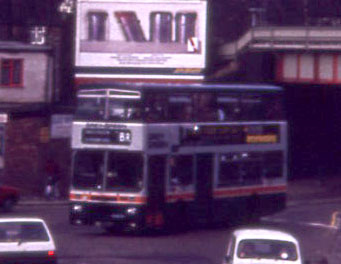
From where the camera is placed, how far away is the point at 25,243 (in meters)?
20.5

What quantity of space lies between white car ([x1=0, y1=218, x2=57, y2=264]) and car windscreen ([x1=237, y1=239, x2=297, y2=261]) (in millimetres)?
3919

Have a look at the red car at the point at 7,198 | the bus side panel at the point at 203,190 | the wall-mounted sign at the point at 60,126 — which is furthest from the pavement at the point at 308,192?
the bus side panel at the point at 203,190

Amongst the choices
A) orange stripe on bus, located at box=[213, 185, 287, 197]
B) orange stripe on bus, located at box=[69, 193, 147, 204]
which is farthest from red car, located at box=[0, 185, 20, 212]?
orange stripe on bus, located at box=[213, 185, 287, 197]

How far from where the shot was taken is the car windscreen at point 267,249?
63.1 ft

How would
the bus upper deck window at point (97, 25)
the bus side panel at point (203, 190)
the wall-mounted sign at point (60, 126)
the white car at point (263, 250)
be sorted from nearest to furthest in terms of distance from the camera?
the white car at point (263, 250) < the bus side panel at point (203, 190) < the wall-mounted sign at point (60, 126) < the bus upper deck window at point (97, 25)

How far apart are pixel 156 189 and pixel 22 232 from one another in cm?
984

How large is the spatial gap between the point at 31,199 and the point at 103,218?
1580 centimetres

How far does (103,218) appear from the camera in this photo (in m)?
30.2

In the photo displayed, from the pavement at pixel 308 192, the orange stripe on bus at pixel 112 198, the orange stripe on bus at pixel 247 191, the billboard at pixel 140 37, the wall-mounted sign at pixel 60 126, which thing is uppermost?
the billboard at pixel 140 37

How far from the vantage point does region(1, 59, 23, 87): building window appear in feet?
158

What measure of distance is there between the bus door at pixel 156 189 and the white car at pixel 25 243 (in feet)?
29.7

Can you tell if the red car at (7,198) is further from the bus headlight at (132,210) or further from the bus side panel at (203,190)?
the bus headlight at (132,210)

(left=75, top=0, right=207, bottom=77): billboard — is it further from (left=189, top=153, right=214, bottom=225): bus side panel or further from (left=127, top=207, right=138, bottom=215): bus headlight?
(left=127, top=207, right=138, bottom=215): bus headlight

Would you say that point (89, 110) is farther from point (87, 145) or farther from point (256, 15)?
point (256, 15)
